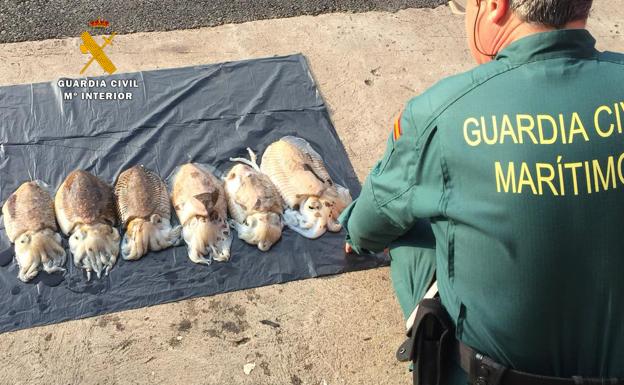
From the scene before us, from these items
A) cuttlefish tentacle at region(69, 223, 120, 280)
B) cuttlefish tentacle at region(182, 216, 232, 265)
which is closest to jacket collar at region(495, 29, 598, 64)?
cuttlefish tentacle at region(182, 216, 232, 265)

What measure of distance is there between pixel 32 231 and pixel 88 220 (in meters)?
0.33

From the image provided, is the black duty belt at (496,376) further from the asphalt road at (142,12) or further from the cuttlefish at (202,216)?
the asphalt road at (142,12)

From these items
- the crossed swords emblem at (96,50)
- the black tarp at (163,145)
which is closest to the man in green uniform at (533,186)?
the black tarp at (163,145)

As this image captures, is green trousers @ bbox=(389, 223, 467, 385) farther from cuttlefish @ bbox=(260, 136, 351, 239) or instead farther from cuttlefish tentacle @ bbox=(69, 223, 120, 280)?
cuttlefish tentacle @ bbox=(69, 223, 120, 280)

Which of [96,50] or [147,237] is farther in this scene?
[96,50]

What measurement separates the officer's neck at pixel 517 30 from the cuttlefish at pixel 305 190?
6.62 feet

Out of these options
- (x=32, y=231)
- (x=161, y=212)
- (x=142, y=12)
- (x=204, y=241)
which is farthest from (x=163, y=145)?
(x=142, y=12)

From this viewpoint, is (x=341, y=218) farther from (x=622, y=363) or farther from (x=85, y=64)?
(x=85, y=64)

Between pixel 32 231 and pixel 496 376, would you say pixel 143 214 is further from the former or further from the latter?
pixel 496 376

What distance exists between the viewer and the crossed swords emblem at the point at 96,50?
4977 mm

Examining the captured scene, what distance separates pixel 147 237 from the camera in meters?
3.73

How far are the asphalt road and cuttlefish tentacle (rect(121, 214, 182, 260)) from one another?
238 centimetres

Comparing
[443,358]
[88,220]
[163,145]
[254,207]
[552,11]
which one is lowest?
[443,358]

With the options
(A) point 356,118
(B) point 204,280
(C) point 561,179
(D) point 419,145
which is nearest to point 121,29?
(A) point 356,118
